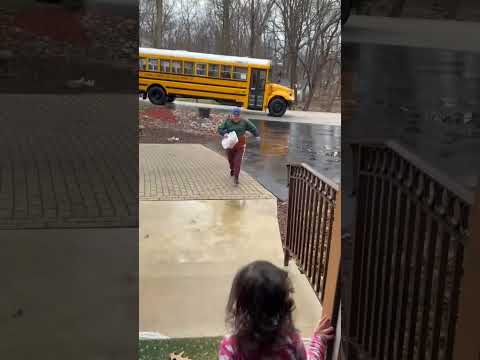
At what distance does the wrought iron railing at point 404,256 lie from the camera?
1.34m

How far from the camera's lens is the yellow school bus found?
12.2 metres

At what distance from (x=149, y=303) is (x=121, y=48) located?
2.68m

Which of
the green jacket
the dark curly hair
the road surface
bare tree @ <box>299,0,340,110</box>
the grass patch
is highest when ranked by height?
bare tree @ <box>299,0,340,110</box>

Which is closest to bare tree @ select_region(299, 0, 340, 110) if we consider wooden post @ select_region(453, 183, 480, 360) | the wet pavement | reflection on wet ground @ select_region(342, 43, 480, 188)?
reflection on wet ground @ select_region(342, 43, 480, 188)

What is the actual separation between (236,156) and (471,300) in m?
6.41

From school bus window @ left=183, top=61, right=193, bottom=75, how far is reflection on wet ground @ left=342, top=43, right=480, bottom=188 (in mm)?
11820

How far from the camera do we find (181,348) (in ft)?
9.52

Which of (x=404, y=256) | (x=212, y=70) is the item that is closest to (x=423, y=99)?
(x=404, y=256)

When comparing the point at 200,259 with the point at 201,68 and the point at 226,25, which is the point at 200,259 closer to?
the point at 226,25

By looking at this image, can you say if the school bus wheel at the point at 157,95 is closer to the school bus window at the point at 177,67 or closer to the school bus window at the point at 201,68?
the school bus window at the point at 177,67

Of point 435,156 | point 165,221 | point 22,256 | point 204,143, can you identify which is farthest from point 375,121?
point 204,143

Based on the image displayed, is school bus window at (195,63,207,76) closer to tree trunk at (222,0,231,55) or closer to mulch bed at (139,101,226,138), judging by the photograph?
mulch bed at (139,101,226,138)

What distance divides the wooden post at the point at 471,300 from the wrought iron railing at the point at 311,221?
158 cm

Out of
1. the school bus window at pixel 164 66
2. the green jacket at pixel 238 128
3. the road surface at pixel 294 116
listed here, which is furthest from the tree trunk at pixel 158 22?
the school bus window at pixel 164 66
